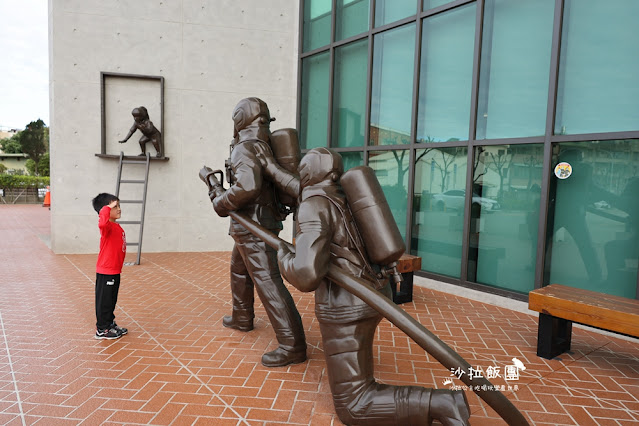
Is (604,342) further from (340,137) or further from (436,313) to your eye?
(340,137)

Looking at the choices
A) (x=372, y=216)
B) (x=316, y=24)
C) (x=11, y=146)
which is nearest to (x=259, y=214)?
(x=372, y=216)

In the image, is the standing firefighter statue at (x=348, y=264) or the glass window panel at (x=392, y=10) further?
the glass window panel at (x=392, y=10)

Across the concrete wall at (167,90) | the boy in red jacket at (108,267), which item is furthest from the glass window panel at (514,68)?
the boy in red jacket at (108,267)

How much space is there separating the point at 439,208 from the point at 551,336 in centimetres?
304

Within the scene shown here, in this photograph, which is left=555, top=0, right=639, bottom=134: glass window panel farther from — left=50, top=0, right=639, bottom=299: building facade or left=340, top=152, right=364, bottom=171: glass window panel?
left=340, top=152, right=364, bottom=171: glass window panel

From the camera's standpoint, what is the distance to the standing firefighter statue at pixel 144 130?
8.29m

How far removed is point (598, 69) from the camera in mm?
5031

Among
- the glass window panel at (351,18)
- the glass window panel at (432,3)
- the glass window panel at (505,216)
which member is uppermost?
the glass window panel at (351,18)

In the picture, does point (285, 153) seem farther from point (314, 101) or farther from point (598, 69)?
point (314, 101)

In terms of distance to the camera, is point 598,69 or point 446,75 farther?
point 446,75

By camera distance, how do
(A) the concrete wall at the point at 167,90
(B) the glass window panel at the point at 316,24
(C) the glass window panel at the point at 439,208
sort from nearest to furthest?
1. (C) the glass window panel at the point at 439,208
2. (A) the concrete wall at the point at 167,90
3. (B) the glass window panel at the point at 316,24

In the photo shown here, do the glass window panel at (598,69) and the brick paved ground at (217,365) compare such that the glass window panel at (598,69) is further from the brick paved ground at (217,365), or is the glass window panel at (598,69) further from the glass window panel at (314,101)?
the glass window panel at (314,101)

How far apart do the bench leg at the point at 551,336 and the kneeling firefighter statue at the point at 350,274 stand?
6.81 feet

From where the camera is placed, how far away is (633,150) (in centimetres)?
478
